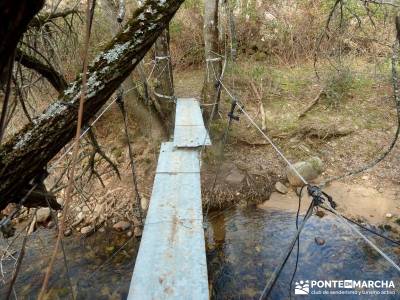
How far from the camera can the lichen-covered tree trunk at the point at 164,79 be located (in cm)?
380

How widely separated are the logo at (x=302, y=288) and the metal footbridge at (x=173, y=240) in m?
1.23

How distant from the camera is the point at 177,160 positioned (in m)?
2.15

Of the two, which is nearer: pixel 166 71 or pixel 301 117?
pixel 166 71

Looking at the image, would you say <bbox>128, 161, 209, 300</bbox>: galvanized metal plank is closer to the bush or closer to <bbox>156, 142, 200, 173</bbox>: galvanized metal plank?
<bbox>156, 142, 200, 173</bbox>: galvanized metal plank

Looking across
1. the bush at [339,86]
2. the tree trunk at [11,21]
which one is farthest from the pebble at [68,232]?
the bush at [339,86]

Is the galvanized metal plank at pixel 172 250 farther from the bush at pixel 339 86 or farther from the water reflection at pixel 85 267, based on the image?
the bush at pixel 339 86

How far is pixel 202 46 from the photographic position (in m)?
6.12

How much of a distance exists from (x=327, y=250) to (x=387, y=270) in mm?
444

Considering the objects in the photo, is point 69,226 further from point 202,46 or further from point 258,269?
point 202,46

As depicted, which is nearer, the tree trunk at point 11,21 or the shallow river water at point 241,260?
the tree trunk at point 11,21

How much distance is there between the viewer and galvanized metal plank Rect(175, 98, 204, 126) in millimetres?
2973

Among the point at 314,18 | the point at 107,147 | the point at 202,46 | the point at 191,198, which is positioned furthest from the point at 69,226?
→ the point at 314,18

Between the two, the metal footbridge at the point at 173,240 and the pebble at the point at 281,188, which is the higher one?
the metal footbridge at the point at 173,240

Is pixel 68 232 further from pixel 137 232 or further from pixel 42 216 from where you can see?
pixel 137 232
